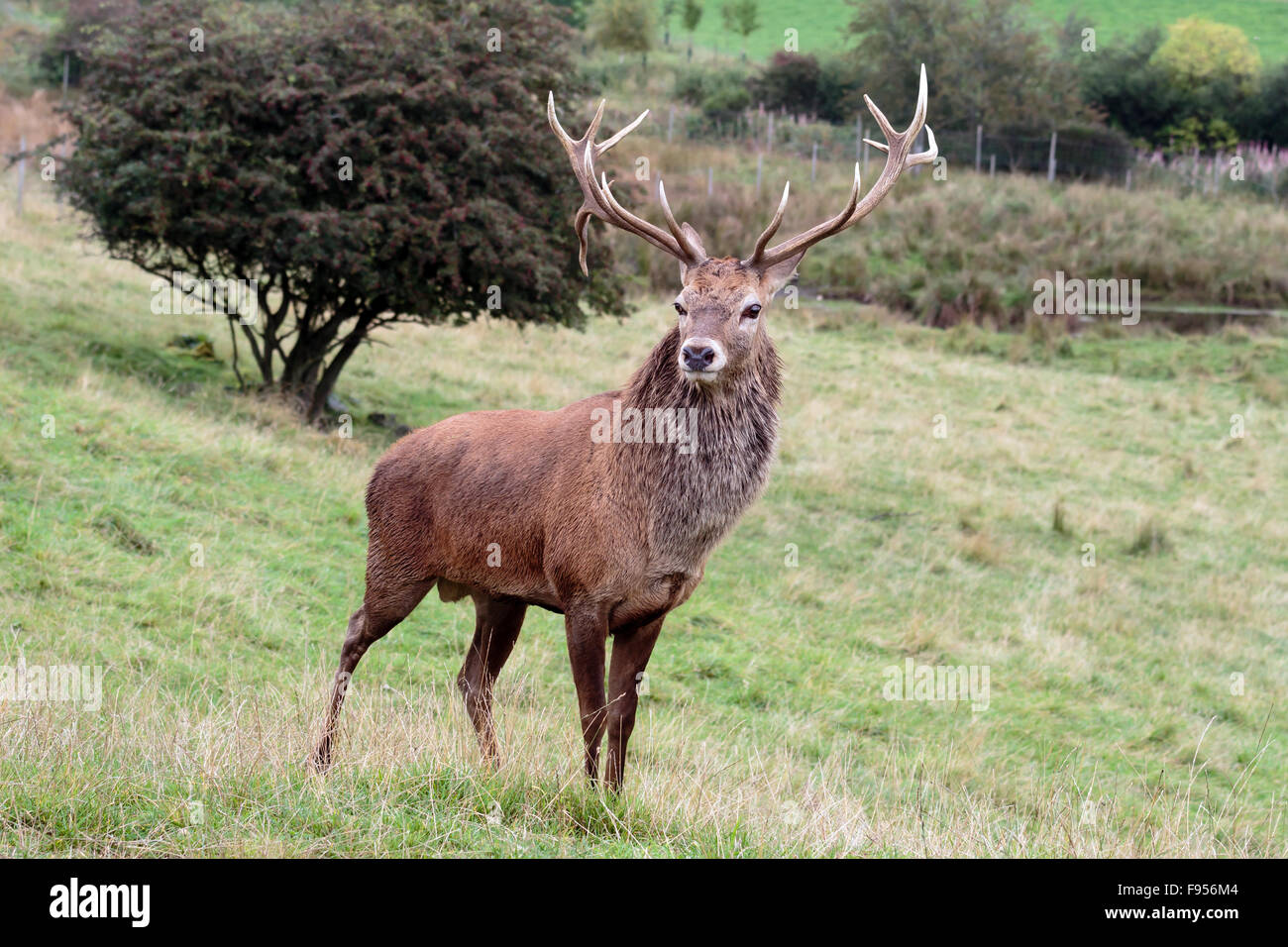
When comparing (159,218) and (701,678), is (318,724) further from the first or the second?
(159,218)

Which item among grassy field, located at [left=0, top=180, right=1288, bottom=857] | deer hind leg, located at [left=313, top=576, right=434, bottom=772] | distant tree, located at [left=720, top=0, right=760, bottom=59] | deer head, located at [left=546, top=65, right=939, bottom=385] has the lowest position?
grassy field, located at [left=0, top=180, right=1288, bottom=857]

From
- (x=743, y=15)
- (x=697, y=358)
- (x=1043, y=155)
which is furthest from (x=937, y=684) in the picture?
(x=743, y=15)

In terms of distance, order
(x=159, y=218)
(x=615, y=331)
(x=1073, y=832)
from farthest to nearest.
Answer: (x=615, y=331)
(x=159, y=218)
(x=1073, y=832)

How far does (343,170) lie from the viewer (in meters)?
→ 14.4

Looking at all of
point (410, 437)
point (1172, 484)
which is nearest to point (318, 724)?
point (410, 437)

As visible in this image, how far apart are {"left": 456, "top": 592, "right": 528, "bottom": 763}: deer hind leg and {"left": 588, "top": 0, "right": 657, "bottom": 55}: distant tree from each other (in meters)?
50.1

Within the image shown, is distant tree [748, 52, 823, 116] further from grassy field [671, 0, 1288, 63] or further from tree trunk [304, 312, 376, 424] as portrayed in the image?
tree trunk [304, 312, 376, 424]

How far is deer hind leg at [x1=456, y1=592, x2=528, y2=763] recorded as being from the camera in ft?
21.9

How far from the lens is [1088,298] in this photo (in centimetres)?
2970

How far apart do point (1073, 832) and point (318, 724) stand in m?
3.44

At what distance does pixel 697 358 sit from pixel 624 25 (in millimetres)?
50989

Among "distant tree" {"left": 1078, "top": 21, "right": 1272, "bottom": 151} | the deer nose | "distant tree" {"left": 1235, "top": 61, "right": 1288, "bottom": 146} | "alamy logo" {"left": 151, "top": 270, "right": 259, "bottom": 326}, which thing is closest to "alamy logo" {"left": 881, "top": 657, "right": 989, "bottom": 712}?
the deer nose

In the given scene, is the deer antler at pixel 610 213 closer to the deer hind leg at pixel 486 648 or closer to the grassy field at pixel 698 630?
the deer hind leg at pixel 486 648

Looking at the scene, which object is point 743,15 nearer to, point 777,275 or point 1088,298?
point 1088,298
